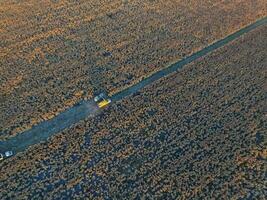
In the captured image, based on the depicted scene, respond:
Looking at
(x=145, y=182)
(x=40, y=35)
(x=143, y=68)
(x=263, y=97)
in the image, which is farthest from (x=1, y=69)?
(x=263, y=97)

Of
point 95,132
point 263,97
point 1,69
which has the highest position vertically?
point 1,69

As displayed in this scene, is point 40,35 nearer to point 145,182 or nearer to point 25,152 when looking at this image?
point 25,152

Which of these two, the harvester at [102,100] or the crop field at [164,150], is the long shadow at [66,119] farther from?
the crop field at [164,150]

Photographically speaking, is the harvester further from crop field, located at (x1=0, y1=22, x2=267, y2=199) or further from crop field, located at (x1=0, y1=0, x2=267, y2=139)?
crop field, located at (x1=0, y1=0, x2=267, y2=139)

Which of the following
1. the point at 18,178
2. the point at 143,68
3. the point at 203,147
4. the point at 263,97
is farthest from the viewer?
the point at 143,68

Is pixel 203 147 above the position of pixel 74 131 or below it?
below

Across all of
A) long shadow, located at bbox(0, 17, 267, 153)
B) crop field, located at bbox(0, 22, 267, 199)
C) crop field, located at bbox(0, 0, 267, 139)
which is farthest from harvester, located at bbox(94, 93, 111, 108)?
crop field, located at bbox(0, 0, 267, 139)

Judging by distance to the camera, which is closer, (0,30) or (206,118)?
(206,118)

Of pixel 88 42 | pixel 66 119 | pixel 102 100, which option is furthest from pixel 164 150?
pixel 88 42

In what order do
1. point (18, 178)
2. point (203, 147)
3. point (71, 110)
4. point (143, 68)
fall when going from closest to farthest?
1. point (18, 178)
2. point (203, 147)
3. point (71, 110)
4. point (143, 68)
